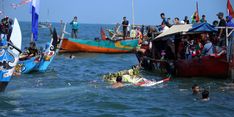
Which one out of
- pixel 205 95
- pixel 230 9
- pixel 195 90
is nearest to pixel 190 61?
pixel 230 9

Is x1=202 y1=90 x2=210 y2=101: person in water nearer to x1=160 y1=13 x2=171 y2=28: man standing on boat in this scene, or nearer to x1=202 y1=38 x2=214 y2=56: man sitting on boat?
x1=202 y1=38 x2=214 y2=56: man sitting on boat

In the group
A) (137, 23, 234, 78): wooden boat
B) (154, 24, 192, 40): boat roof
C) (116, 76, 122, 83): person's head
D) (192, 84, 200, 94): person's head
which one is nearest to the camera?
(192, 84, 200, 94): person's head

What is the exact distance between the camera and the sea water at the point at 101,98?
45.6 feet

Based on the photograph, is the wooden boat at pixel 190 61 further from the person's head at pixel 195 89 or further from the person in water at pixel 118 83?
the person in water at pixel 118 83

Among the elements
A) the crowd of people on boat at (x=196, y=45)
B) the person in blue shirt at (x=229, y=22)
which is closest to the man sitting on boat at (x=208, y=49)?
the crowd of people on boat at (x=196, y=45)

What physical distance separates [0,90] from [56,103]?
2131mm

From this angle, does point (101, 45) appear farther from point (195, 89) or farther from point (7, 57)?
point (7, 57)

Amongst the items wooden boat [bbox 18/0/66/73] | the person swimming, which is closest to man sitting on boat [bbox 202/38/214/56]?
the person swimming

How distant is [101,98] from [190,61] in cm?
552

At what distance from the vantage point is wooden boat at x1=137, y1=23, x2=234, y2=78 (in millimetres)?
19141

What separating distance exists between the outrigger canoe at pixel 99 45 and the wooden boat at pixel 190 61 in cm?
1056

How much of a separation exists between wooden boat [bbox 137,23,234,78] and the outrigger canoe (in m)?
10.6

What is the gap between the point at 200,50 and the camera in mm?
20594

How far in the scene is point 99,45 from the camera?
34.7 meters
